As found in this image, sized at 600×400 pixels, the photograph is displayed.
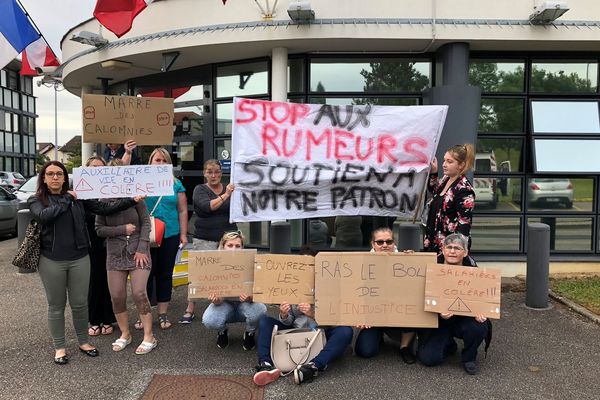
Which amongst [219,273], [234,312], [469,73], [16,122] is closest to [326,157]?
[219,273]

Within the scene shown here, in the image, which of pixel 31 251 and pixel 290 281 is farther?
pixel 290 281

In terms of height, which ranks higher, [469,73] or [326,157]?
[469,73]

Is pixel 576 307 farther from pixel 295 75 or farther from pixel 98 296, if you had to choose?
pixel 98 296

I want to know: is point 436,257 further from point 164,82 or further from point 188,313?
point 164,82

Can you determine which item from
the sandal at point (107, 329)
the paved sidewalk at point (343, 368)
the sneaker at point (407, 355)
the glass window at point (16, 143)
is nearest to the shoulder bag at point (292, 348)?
the paved sidewalk at point (343, 368)

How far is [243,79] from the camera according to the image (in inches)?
329

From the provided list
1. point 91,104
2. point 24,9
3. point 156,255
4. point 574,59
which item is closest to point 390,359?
point 156,255

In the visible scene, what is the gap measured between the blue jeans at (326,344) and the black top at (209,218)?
1.31 m

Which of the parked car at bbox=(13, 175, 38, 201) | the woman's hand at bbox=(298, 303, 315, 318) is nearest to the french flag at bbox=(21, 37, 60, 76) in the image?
the parked car at bbox=(13, 175, 38, 201)

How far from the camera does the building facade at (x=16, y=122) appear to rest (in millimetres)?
40156

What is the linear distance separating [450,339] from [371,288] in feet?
2.66

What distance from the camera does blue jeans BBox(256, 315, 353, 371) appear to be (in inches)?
158

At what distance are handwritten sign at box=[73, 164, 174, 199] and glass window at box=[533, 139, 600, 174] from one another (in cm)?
571

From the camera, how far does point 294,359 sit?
13.2ft
